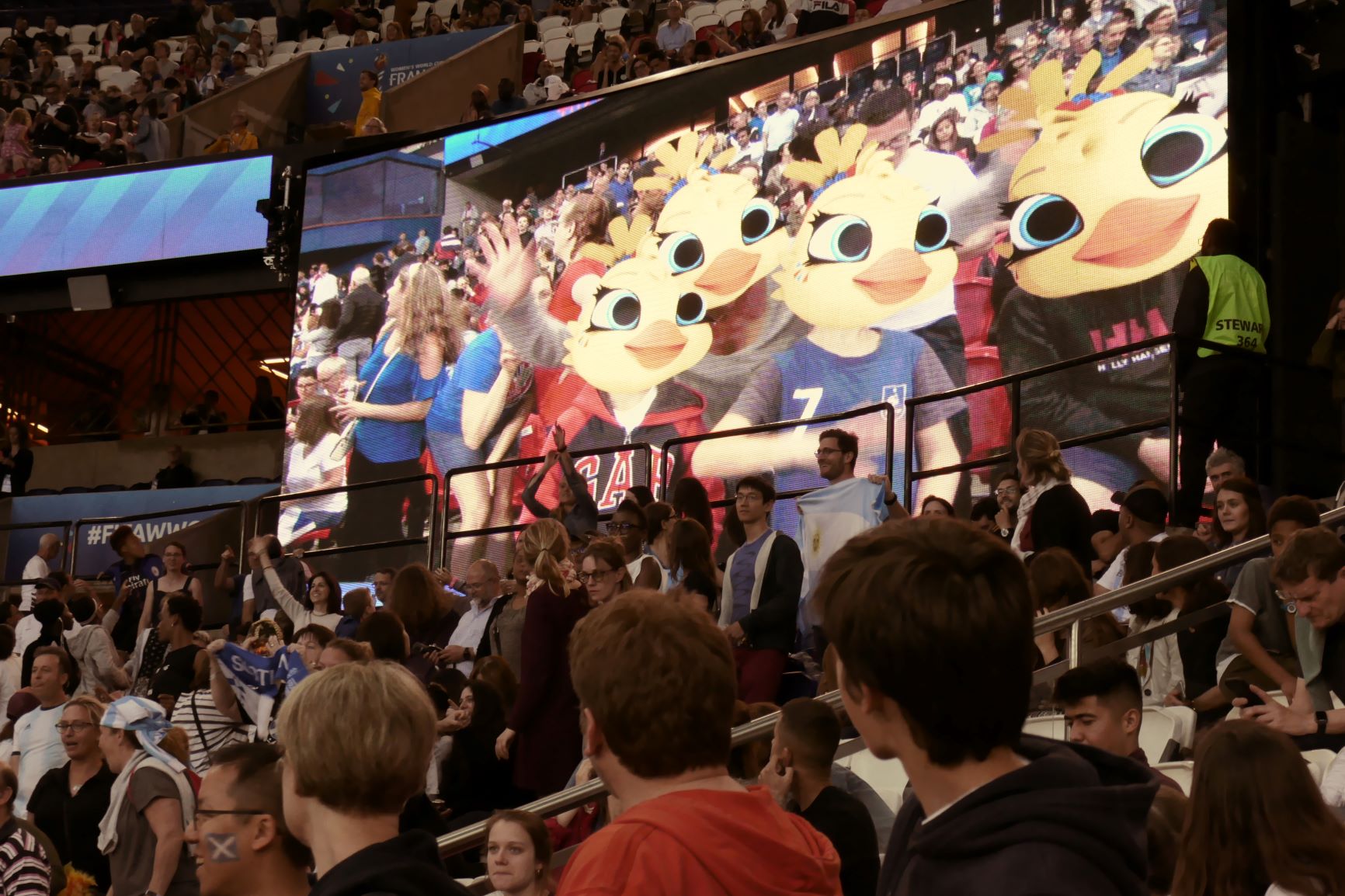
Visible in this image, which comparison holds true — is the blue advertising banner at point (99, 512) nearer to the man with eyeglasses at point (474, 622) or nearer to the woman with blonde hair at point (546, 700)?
the man with eyeglasses at point (474, 622)

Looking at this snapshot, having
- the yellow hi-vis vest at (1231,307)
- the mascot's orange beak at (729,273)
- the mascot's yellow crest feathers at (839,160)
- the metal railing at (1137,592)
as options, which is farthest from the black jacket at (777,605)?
the mascot's orange beak at (729,273)

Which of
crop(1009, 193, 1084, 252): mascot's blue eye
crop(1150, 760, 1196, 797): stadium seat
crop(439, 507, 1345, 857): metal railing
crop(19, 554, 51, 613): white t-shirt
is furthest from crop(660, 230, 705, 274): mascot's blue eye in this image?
crop(1150, 760, 1196, 797): stadium seat

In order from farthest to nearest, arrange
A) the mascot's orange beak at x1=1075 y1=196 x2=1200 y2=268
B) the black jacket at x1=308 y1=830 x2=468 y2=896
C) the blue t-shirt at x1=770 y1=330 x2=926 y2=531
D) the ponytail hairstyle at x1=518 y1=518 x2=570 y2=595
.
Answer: the blue t-shirt at x1=770 y1=330 x2=926 y2=531 → the mascot's orange beak at x1=1075 y1=196 x2=1200 y2=268 → the ponytail hairstyle at x1=518 y1=518 x2=570 y2=595 → the black jacket at x1=308 y1=830 x2=468 y2=896

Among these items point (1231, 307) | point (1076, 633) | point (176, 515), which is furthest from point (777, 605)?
point (176, 515)

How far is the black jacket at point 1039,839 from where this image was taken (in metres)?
1.58

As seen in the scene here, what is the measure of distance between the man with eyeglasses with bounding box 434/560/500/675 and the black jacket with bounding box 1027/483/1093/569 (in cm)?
230

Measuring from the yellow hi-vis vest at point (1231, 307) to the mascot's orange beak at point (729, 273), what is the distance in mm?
3440

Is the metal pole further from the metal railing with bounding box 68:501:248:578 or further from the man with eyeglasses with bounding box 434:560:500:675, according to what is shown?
the metal railing with bounding box 68:501:248:578

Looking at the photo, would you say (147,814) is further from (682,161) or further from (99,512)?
(99,512)

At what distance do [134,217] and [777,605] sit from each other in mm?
11503

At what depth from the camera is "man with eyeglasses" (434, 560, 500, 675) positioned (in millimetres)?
7062

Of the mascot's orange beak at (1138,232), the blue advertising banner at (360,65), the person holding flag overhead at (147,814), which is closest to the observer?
the person holding flag overhead at (147,814)

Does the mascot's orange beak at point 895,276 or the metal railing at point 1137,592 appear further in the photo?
the mascot's orange beak at point 895,276

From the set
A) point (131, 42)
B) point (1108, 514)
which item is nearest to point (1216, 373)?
point (1108, 514)
